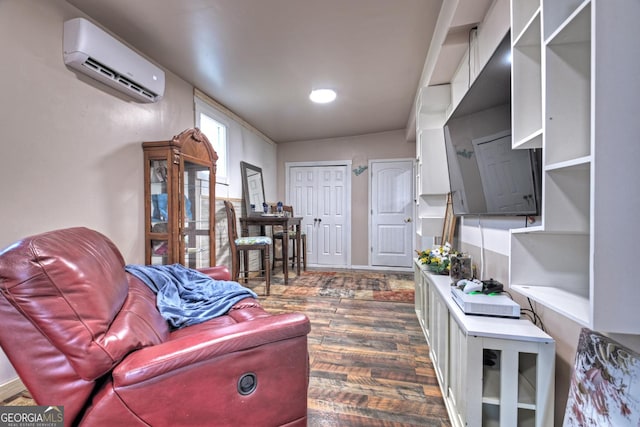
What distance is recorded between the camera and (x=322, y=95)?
2906mm

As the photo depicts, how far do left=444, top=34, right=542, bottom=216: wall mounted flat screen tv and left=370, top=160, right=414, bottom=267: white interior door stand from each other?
2768 millimetres

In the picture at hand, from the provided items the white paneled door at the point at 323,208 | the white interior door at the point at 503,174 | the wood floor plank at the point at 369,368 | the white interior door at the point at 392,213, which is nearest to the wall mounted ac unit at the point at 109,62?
the wood floor plank at the point at 369,368

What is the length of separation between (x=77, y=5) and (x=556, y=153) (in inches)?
102

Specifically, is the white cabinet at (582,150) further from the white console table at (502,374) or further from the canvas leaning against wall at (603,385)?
the white console table at (502,374)

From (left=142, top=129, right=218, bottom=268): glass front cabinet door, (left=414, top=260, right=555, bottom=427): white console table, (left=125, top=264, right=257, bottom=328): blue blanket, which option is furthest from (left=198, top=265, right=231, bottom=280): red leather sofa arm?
(left=414, top=260, right=555, bottom=427): white console table

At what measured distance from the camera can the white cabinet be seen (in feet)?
1.82

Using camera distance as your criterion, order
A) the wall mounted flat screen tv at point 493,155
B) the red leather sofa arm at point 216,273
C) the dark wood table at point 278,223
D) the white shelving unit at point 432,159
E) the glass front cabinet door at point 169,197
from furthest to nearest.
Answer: the dark wood table at point 278,223
the white shelving unit at point 432,159
the glass front cabinet door at point 169,197
the red leather sofa arm at point 216,273
the wall mounted flat screen tv at point 493,155

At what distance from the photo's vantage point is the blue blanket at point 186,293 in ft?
4.48

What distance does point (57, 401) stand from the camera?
751mm

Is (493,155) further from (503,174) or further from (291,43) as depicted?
(291,43)

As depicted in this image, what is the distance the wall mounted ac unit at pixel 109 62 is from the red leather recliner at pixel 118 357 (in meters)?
1.31

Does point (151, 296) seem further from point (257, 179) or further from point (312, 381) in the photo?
point (257, 179)

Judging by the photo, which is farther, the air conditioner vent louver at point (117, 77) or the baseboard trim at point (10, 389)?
the air conditioner vent louver at point (117, 77)

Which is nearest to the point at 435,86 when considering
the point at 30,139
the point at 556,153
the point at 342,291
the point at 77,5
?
the point at 556,153
